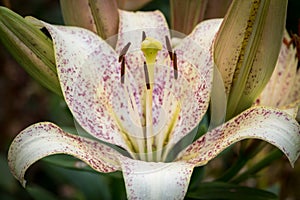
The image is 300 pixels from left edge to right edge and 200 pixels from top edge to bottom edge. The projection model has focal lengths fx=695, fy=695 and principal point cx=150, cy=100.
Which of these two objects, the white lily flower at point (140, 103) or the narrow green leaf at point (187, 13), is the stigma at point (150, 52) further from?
the narrow green leaf at point (187, 13)

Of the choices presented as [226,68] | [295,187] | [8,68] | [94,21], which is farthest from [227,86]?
[8,68]

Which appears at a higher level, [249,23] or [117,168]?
[249,23]

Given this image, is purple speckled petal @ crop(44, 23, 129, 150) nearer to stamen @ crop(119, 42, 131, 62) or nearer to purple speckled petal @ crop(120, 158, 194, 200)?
stamen @ crop(119, 42, 131, 62)

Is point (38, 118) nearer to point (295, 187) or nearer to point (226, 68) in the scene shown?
point (295, 187)

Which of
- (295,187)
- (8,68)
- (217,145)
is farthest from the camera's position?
(8,68)

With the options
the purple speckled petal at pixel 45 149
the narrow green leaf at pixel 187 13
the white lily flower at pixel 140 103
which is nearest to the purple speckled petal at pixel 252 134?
the white lily flower at pixel 140 103

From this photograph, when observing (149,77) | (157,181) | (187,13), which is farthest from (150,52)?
(157,181)

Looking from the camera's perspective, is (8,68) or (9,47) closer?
(9,47)

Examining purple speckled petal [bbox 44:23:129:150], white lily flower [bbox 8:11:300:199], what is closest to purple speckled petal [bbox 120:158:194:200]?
white lily flower [bbox 8:11:300:199]
